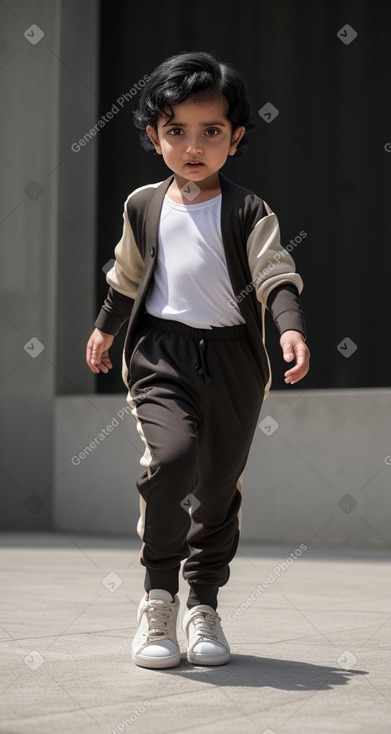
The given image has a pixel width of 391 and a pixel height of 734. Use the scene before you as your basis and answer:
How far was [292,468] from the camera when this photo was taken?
262 inches

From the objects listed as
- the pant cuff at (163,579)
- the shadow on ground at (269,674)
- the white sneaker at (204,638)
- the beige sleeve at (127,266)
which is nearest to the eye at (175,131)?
the beige sleeve at (127,266)

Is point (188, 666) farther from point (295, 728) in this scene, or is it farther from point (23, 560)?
point (23, 560)

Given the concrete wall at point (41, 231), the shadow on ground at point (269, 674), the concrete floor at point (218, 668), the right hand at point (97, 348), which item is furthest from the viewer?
the concrete wall at point (41, 231)

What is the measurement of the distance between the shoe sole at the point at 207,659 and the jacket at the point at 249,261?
668 millimetres

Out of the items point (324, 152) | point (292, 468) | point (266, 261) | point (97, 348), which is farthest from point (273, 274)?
point (324, 152)

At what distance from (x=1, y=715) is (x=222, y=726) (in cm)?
39

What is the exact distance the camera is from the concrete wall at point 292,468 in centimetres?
629

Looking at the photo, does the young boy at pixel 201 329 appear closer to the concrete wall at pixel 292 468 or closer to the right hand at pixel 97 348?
the right hand at pixel 97 348

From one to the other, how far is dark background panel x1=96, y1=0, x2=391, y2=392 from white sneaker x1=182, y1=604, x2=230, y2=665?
435 centimetres

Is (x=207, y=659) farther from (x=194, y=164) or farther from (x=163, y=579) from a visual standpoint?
(x=194, y=164)

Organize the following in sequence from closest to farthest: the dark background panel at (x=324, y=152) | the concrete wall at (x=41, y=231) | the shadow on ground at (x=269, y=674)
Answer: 1. the shadow on ground at (x=269, y=674)
2. the dark background panel at (x=324, y=152)
3. the concrete wall at (x=41, y=231)

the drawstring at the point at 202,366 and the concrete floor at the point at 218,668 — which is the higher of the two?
the drawstring at the point at 202,366

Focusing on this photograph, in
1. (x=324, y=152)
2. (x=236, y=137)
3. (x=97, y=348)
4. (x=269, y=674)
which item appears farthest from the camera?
(x=324, y=152)

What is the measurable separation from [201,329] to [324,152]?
15.6 feet
